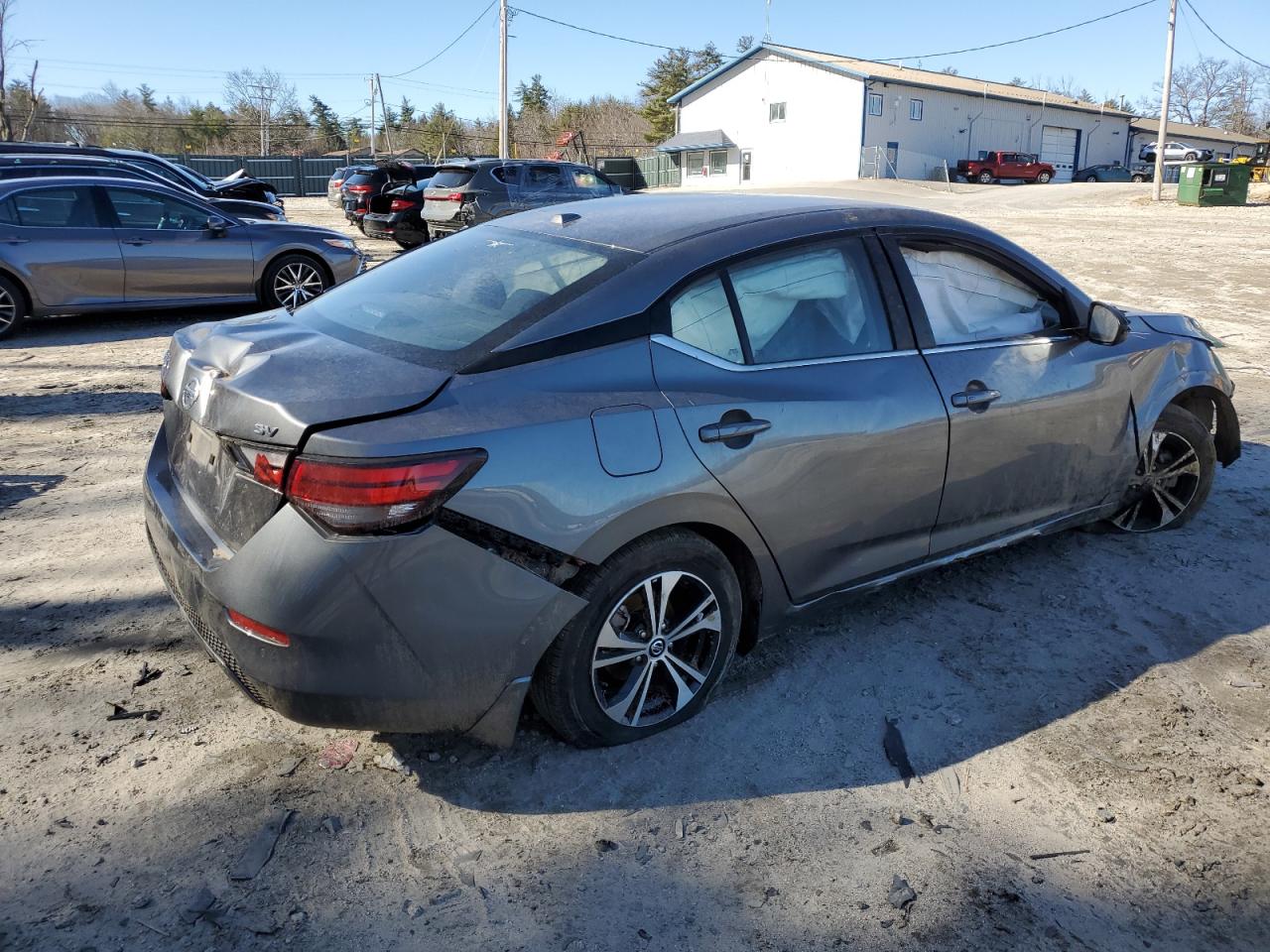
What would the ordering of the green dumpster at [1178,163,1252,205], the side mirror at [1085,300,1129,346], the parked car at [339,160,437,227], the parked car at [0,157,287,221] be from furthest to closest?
the green dumpster at [1178,163,1252,205] < the parked car at [339,160,437,227] < the parked car at [0,157,287,221] < the side mirror at [1085,300,1129,346]

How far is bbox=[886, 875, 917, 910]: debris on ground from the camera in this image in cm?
250

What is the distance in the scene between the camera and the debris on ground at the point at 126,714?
3.20 metres

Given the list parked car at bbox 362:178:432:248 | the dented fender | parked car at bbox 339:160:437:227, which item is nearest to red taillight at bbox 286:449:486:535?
the dented fender

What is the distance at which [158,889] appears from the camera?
8.11 ft

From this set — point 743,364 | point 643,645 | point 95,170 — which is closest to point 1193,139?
point 95,170

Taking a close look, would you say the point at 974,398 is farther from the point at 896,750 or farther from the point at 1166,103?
the point at 1166,103

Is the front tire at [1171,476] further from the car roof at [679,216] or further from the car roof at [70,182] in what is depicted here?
the car roof at [70,182]

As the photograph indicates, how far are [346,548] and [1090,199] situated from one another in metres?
35.9

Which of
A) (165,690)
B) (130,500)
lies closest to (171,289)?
(130,500)

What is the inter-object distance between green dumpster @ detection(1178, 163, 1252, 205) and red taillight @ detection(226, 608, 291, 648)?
33264mm

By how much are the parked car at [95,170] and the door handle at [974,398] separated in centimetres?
1139

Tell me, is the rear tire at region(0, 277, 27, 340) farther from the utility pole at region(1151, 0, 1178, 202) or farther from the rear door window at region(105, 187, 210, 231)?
the utility pole at region(1151, 0, 1178, 202)

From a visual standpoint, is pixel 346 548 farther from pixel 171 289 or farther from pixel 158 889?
pixel 171 289

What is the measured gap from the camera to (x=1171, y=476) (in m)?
4.79
